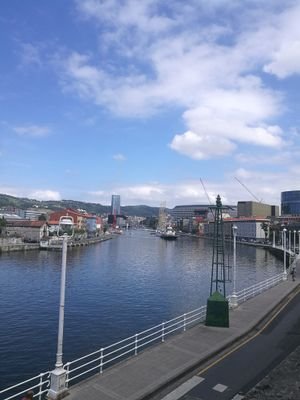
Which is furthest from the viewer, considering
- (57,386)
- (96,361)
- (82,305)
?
(82,305)

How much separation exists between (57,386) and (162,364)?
5.36 metres

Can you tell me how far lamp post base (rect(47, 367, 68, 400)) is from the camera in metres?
14.9

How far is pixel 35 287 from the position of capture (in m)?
58.6

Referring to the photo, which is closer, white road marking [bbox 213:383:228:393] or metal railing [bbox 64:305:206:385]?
white road marking [bbox 213:383:228:393]

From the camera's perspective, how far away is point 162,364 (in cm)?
1831

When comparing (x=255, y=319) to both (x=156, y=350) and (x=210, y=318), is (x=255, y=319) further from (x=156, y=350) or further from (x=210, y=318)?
(x=156, y=350)

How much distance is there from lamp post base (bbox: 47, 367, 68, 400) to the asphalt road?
12.9ft

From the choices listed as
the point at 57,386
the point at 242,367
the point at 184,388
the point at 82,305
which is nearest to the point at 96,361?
the point at 242,367

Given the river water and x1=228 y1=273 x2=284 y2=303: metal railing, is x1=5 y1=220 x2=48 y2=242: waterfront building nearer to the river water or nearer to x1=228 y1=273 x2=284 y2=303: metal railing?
the river water

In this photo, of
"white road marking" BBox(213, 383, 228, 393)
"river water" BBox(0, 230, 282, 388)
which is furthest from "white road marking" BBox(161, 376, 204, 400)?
"river water" BBox(0, 230, 282, 388)

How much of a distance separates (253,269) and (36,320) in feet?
209

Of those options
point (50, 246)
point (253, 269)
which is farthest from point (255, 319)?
point (50, 246)

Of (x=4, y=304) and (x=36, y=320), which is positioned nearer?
(x=36, y=320)

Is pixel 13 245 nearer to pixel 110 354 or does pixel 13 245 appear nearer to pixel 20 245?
pixel 20 245
